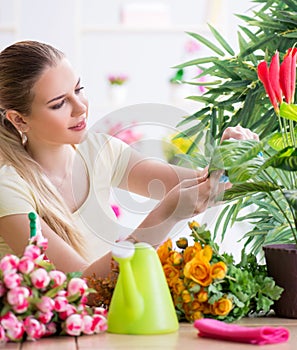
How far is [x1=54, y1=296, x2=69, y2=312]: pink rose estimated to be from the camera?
49.3 inches

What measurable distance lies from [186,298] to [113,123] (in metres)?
0.35

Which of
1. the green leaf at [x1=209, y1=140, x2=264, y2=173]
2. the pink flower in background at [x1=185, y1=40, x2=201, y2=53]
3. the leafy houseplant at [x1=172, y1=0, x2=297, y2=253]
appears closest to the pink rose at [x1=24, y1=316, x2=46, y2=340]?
the green leaf at [x1=209, y1=140, x2=264, y2=173]

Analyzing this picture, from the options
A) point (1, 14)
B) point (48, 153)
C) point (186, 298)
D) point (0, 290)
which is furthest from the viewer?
point (1, 14)

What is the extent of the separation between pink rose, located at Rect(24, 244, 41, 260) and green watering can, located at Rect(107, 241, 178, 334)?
0.13 meters

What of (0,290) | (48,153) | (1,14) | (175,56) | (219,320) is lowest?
(219,320)

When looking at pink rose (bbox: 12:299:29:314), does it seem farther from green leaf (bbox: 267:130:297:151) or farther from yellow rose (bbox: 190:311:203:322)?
green leaf (bbox: 267:130:297:151)

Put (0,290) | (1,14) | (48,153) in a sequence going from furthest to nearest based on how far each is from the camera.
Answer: (1,14) → (48,153) → (0,290)

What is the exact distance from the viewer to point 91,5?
4.43 m

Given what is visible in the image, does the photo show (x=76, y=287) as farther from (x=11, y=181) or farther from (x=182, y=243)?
(x=11, y=181)

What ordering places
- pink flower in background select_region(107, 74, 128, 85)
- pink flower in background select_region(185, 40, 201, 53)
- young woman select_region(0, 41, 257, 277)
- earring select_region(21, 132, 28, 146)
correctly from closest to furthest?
young woman select_region(0, 41, 257, 277)
earring select_region(21, 132, 28, 146)
pink flower in background select_region(107, 74, 128, 85)
pink flower in background select_region(185, 40, 201, 53)

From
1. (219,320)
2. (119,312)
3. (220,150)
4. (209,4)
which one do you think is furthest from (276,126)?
(209,4)

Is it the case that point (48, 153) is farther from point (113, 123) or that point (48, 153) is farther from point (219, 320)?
point (219, 320)

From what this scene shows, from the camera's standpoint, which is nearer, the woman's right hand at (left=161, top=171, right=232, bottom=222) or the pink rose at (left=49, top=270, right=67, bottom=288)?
the pink rose at (left=49, top=270, right=67, bottom=288)

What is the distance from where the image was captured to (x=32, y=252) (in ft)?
4.17
